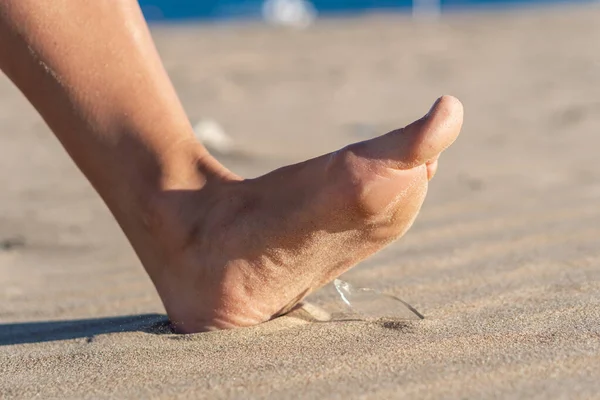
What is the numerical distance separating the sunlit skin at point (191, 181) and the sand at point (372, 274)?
0.08 metres

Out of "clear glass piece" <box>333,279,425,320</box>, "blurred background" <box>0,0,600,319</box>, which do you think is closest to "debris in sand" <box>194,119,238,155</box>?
"blurred background" <box>0,0,600,319</box>

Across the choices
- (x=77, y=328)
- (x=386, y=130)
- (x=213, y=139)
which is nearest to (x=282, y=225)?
(x=77, y=328)

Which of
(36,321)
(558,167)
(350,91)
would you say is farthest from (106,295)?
(350,91)

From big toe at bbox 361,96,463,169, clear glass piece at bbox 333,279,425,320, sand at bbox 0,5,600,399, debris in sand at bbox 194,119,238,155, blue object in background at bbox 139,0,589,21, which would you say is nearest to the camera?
sand at bbox 0,5,600,399

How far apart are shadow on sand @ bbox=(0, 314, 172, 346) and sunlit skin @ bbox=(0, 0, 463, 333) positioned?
0.09 meters

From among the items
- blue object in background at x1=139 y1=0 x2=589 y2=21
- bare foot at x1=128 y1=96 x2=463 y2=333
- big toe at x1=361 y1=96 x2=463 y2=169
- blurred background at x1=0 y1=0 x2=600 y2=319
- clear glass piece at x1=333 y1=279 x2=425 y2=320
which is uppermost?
big toe at x1=361 y1=96 x2=463 y2=169

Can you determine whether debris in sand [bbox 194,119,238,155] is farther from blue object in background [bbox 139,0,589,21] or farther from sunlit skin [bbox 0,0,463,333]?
blue object in background [bbox 139,0,589,21]

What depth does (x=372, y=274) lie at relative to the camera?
75.2 inches

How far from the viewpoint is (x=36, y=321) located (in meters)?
1.73

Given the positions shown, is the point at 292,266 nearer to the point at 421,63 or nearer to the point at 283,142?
the point at 283,142

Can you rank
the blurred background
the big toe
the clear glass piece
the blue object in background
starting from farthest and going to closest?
the blue object in background, the blurred background, the clear glass piece, the big toe

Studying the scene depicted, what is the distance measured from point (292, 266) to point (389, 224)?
0.16 m

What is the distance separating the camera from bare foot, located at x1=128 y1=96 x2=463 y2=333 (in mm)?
1319

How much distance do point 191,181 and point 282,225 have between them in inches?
8.6
